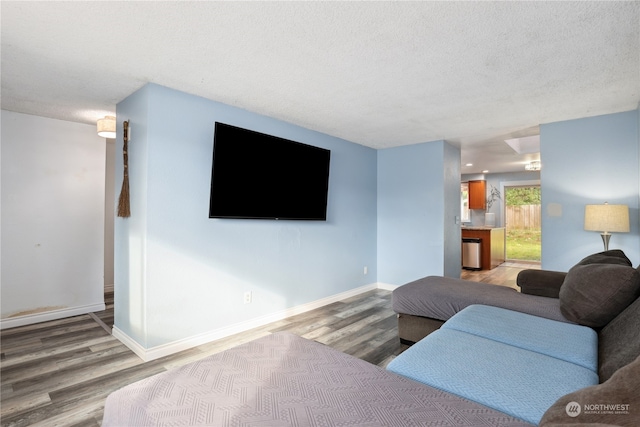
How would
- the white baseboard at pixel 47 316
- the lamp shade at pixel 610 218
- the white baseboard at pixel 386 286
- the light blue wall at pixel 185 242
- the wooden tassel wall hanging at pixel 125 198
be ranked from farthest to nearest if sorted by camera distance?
1. the white baseboard at pixel 386 286
2. the white baseboard at pixel 47 316
3. the lamp shade at pixel 610 218
4. the wooden tassel wall hanging at pixel 125 198
5. the light blue wall at pixel 185 242

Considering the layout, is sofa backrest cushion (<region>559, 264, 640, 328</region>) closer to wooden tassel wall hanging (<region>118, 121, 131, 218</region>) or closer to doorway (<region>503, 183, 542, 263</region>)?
wooden tassel wall hanging (<region>118, 121, 131, 218</region>)

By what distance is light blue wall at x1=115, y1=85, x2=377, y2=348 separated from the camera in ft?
8.77

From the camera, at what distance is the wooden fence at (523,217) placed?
26.8 ft

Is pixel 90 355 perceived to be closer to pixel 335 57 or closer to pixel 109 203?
pixel 109 203

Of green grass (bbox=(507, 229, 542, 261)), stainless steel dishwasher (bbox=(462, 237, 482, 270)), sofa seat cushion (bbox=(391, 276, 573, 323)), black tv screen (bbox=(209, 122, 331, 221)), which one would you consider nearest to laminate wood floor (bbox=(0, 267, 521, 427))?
sofa seat cushion (bbox=(391, 276, 573, 323))

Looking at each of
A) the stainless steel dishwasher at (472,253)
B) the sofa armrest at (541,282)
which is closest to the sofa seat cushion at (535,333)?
the sofa armrest at (541,282)

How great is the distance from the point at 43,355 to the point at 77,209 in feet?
5.88

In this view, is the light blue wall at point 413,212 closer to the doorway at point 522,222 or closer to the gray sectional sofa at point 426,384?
the gray sectional sofa at point 426,384

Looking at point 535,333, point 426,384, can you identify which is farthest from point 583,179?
point 426,384

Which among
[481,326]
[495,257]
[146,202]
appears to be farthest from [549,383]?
[495,257]

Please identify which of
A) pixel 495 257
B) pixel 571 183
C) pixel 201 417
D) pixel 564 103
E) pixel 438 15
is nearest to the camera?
pixel 201 417

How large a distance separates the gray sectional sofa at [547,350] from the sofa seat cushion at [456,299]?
0.04 ft

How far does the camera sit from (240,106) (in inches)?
128

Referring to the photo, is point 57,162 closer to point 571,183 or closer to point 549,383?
point 549,383
